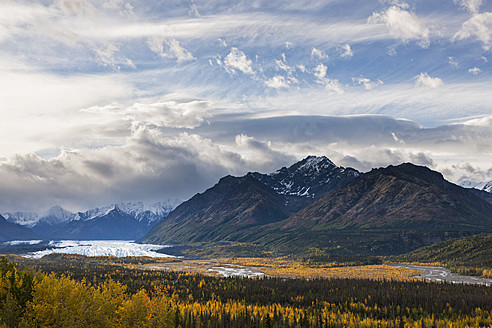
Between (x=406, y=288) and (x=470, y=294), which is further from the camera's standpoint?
(x=406, y=288)

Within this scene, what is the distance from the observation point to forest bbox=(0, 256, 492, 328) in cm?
6981

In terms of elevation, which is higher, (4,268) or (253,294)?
(4,268)

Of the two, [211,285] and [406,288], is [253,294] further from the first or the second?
[406,288]

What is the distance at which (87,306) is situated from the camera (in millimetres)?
73625

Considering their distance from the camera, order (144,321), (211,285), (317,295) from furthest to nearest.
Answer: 1. (211,285)
2. (317,295)
3. (144,321)

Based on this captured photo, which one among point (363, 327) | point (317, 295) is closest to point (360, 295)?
point (317, 295)

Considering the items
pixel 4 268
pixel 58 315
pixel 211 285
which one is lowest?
pixel 211 285

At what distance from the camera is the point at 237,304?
136375 millimetres

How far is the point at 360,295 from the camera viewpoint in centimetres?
14588

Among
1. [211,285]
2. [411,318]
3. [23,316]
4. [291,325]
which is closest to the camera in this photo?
[23,316]

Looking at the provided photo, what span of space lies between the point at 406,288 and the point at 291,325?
7848 cm

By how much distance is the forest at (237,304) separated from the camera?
6981 cm

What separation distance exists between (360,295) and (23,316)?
114 meters

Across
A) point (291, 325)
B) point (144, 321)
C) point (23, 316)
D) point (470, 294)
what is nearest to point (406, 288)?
point (470, 294)
